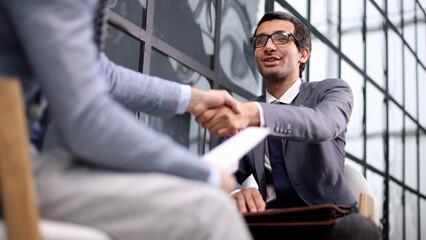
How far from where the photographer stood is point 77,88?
2.77 feet

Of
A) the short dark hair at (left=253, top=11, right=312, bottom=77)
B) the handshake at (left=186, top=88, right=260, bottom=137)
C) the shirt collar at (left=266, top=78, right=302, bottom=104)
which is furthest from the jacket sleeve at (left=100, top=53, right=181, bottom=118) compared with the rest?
the short dark hair at (left=253, top=11, right=312, bottom=77)

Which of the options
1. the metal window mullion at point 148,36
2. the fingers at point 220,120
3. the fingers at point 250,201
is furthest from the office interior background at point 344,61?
the fingers at point 220,120

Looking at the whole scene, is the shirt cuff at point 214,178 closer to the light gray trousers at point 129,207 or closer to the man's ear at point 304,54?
the light gray trousers at point 129,207

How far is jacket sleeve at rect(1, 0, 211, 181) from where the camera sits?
829 millimetres

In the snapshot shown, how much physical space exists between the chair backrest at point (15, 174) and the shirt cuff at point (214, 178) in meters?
0.32

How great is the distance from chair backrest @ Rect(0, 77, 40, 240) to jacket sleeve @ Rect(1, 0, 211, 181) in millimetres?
Result: 87

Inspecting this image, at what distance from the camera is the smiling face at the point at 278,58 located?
278 centimetres

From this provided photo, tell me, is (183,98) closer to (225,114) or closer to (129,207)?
(225,114)

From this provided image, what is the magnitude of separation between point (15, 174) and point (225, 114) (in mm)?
1139

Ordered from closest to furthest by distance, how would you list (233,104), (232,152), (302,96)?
(232,152) < (233,104) < (302,96)

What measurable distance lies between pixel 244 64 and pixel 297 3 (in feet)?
5.80

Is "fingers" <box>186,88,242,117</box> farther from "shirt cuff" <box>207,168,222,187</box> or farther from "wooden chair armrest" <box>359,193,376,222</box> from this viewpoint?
"shirt cuff" <box>207,168,222,187</box>

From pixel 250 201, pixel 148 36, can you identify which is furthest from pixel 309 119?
pixel 148 36

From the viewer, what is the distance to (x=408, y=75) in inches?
458
